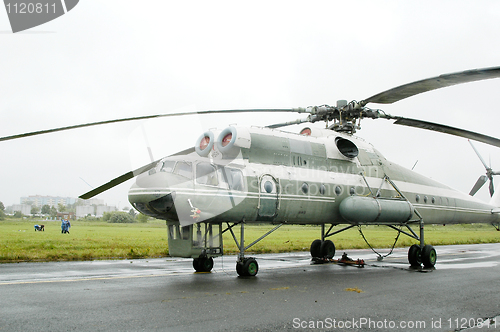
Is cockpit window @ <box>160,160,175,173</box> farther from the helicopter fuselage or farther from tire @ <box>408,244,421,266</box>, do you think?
tire @ <box>408,244,421,266</box>

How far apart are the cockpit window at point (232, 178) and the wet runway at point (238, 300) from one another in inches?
101

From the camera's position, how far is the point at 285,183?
1193 cm

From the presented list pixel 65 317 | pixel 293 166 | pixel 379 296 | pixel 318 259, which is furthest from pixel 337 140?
pixel 65 317

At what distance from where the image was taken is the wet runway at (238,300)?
18.8 feet

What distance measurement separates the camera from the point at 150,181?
964 cm

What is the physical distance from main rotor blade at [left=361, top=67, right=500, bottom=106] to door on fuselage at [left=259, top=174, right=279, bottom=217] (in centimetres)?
431

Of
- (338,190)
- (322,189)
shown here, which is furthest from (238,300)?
(338,190)

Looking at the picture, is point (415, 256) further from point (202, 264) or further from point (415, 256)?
point (202, 264)

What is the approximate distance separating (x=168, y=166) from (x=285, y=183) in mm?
3767

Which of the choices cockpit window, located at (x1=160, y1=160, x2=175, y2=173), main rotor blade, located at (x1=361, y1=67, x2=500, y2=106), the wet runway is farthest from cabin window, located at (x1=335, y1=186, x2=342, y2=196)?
cockpit window, located at (x1=160, y1=160, x2=175, y2=173)

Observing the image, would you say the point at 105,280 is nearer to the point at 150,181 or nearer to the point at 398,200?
the point at 150,181

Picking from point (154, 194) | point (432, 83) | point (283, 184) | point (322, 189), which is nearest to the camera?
point (154, 194)

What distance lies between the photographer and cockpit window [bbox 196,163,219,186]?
10.4 meters

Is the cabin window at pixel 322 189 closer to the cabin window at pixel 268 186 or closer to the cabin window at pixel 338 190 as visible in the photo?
the cabin window at pixel 338 190
